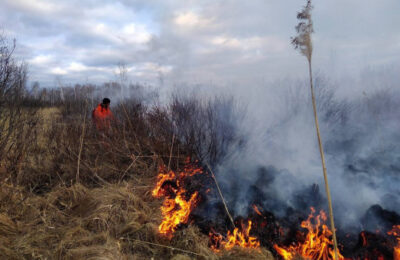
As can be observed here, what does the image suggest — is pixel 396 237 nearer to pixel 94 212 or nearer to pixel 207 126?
pixel 207 126

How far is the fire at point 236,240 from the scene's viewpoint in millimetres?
3309

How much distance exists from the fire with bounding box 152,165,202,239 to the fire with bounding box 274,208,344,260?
1423mm

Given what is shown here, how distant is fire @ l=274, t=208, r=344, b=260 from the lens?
3.00 meters

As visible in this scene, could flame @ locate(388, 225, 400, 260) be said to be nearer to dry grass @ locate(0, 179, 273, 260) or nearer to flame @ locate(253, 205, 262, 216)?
dry grass @ locate(0, 179, 273, 260)

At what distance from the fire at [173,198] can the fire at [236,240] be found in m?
0.57

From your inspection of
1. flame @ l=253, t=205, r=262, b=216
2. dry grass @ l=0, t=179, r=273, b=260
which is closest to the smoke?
flame @ l=253, t=205, r=262, b=216

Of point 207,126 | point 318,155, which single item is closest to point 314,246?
point 318,155

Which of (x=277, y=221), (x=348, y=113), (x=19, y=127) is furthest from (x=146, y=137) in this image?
(x=348, y=113)

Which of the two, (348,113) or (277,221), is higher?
(348,113)

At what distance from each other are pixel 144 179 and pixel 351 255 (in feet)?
11.5

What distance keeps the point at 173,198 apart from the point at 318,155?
8.57 ft

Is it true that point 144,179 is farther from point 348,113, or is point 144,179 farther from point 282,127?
point 348,113

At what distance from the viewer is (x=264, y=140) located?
5.02 metres

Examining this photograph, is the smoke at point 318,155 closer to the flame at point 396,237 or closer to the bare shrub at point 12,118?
the flame at point 396,237
